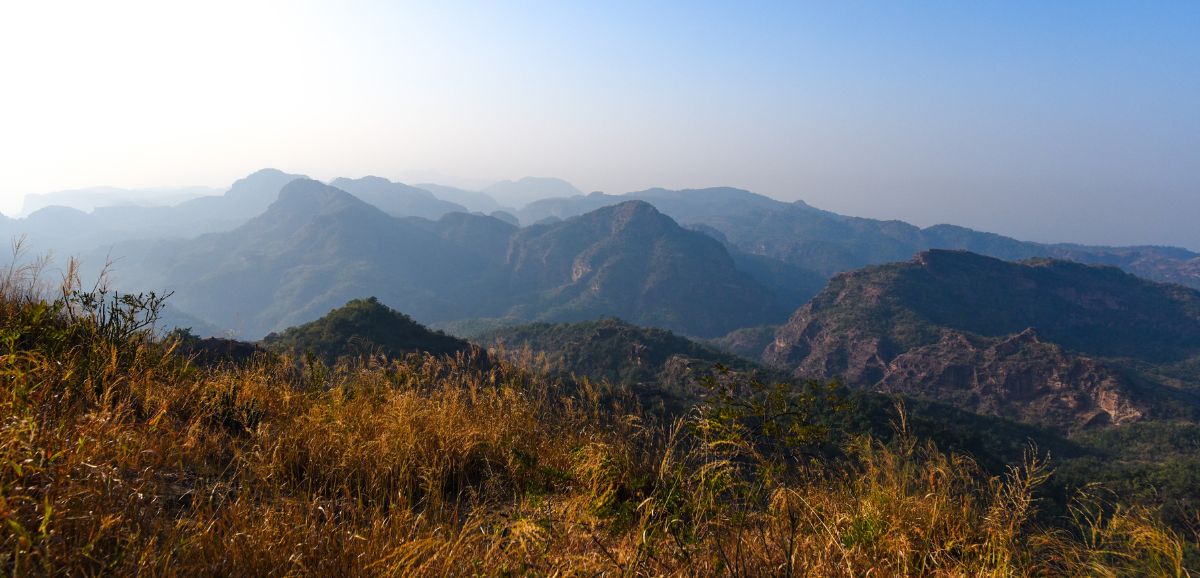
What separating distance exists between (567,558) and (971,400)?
8154 centimetres

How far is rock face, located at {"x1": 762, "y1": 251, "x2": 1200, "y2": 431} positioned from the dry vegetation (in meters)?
73.9

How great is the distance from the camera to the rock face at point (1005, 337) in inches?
2394

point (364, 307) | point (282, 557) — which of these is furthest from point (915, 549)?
point (364, 307)

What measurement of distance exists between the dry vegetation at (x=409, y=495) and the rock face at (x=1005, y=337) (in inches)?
2908

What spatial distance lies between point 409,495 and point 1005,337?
92329 mm

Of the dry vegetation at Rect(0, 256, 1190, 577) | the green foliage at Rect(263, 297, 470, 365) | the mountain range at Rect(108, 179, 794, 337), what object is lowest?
the mountain range at Rect(108, 179, 794, 337)

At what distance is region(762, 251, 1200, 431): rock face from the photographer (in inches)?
2394

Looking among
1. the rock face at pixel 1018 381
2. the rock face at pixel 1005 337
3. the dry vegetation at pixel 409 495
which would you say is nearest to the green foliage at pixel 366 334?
the dry vegetation at pixel 409 495

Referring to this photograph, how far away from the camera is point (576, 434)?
4973mm

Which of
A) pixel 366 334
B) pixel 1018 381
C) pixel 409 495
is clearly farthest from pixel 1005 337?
pixel 409 495

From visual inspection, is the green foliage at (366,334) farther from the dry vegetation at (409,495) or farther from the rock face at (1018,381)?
the rock face at (1018,381)

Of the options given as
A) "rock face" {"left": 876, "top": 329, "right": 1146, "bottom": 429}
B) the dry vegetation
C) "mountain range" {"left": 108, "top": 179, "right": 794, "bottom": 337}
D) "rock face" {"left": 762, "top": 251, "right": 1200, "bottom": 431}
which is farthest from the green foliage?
"mountain range" {"left": 108, "top": 179, "right": 794, "bottom": 337}

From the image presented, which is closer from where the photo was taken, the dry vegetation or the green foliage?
the dry vegetation

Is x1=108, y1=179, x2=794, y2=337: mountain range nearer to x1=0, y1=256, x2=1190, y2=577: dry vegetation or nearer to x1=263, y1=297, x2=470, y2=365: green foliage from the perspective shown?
x1=263, y1=297, x2=470, y2=365: green foliage
